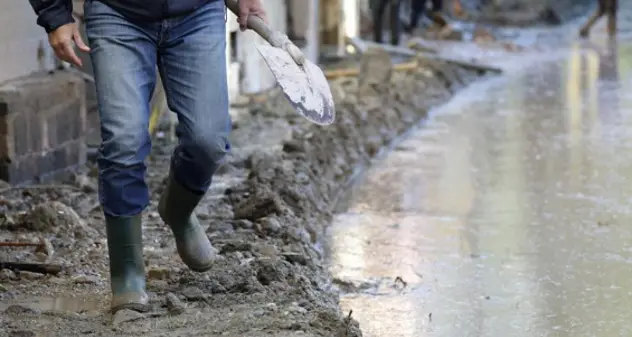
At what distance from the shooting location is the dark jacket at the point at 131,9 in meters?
3.62

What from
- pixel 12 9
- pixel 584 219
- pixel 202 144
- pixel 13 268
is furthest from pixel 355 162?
pixel 202 144

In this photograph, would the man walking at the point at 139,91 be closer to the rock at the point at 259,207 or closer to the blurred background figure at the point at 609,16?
the rock at the point at 259,207

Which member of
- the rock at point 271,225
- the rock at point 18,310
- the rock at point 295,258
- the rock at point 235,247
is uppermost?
the rock at point 18,310

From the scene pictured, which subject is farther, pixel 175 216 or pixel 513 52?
pixel 513 52

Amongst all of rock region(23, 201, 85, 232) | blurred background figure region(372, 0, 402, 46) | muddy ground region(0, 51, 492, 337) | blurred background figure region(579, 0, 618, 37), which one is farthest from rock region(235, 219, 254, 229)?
blurred background figure region(579, 0, 618, 37)

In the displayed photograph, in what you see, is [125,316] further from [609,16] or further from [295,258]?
[609,16]

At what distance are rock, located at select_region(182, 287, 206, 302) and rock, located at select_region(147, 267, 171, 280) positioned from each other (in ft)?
0.73

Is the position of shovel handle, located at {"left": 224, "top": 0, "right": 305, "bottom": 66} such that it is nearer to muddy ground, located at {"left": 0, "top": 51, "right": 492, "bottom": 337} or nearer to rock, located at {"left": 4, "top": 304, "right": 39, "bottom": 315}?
muddy ground, located at {"left": 0, "top": 51, "right": 492, "bottom": 337}

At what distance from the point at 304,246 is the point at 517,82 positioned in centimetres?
754

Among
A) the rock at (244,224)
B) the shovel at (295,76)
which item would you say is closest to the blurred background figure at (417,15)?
the rock at (244,224)

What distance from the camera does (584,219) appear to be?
6.20 meters

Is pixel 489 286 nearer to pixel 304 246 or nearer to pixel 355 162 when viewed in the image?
pixel 304 246

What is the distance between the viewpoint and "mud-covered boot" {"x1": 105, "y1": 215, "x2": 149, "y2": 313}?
3.73 metres

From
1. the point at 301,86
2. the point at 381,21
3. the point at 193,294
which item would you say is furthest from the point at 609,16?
the point at 193,294
